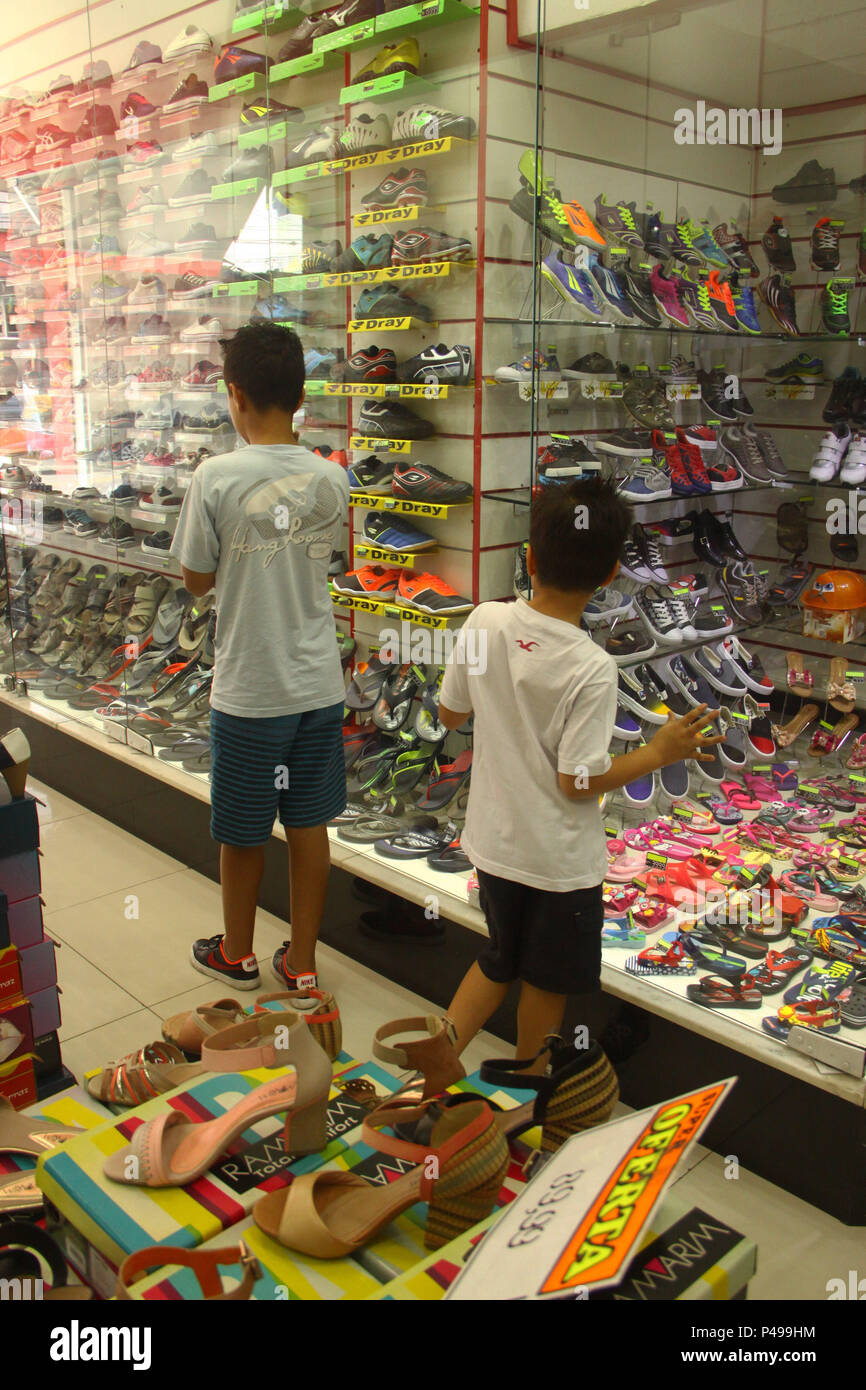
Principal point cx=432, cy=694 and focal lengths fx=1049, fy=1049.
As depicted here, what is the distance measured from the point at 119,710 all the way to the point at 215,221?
2.02 metres

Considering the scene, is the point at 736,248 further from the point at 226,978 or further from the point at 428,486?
the point at 226,978

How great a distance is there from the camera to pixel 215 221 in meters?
4.14

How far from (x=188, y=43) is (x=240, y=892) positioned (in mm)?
3363

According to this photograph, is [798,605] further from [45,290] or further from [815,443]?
[45,290]

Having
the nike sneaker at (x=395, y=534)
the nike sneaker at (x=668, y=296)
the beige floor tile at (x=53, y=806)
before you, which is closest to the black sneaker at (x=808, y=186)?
the nike sneaker at (x=668, y=296)

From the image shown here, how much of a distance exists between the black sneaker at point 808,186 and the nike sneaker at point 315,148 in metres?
1.52

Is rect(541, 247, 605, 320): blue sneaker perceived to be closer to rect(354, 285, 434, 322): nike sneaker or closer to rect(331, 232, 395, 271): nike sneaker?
rect(354, 285, 434, 322): nike sneaker

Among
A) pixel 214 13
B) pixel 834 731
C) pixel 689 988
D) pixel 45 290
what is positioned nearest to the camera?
pixel 689 988

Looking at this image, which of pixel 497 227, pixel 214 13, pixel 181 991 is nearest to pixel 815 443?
pixel 497 227

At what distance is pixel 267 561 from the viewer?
2652mm

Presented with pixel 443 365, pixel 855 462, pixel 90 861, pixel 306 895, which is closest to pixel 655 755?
pixel 306 895

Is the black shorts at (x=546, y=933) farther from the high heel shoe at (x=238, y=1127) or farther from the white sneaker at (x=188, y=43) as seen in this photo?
the white sneaker at (x=188, y=43)

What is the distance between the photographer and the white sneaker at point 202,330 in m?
4.26

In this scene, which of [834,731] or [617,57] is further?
[834,731]
